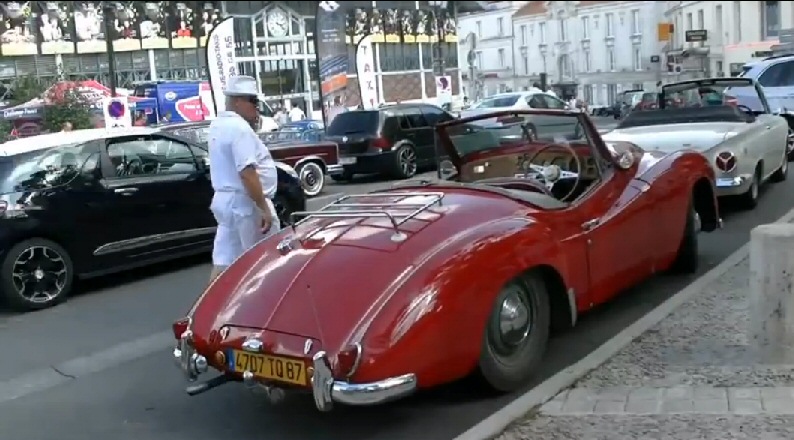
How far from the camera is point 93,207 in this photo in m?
8.65

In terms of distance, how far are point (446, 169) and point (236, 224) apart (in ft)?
5.55

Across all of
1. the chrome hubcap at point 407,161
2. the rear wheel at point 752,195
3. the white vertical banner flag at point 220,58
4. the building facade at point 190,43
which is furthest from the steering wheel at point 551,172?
the building facade at point 190,43

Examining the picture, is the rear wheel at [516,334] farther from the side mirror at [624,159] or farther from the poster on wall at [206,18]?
the poster on wall at [206,18]

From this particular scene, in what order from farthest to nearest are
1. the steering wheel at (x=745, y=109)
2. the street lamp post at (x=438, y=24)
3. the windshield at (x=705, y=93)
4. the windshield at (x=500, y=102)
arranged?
the street lamp post at (x=438, y=24), the windshield at (x=500, y=102), the windshield at (x=705, y=93), the steering wheel at (x=745, y=109)

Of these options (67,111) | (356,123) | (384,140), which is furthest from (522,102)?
(67,111)

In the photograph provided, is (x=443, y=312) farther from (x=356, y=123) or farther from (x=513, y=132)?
(x=356, y=123)

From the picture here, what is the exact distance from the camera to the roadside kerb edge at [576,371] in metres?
4.44

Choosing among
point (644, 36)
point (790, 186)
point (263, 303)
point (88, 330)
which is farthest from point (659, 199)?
point (644, 36)

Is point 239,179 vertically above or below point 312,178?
above

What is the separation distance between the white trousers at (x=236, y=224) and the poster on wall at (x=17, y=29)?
28917mm

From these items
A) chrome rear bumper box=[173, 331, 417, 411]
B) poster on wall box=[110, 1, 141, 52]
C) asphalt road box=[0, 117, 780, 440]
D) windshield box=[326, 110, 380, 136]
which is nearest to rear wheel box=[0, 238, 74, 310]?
asphalt road box=[0, 117, 780, 440]

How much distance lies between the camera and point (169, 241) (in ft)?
30.5

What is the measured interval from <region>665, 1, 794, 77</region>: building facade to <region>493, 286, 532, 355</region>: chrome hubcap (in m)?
42.2

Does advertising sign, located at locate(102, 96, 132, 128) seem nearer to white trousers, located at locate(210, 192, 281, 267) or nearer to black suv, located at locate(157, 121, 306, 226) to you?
black suv, located at locate(157, 121, 306, 226)
